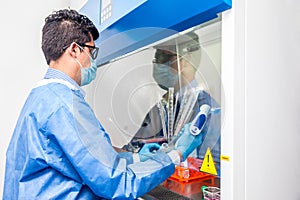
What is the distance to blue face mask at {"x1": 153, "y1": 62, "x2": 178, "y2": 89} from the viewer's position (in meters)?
1.17

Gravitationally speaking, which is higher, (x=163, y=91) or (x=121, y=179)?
(x=163, y=91)

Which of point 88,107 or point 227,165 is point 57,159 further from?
point 227,165

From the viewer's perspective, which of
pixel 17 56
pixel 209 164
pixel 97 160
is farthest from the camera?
pixel 17 56

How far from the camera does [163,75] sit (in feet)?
3.91

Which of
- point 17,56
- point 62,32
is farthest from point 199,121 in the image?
point 17,56

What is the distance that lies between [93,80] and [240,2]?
0.74m

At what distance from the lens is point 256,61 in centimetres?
105

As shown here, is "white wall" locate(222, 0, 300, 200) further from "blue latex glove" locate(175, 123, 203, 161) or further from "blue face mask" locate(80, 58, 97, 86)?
"blue face mask" locate(80, 58, 97, 86)

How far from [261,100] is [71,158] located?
0.79 meters

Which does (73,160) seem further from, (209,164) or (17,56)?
(17,56)

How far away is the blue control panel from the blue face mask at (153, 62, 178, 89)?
0.56 ft

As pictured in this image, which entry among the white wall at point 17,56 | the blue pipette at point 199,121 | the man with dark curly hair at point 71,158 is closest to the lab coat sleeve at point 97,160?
the man with dark curly hair at point 71,158

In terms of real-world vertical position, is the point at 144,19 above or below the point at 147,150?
above

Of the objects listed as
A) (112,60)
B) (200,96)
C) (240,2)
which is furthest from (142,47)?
(240,2)
